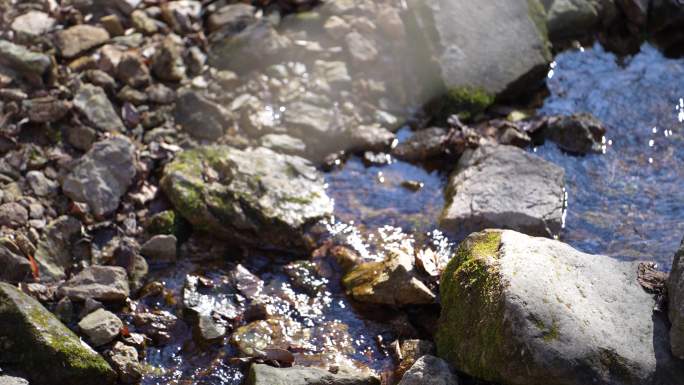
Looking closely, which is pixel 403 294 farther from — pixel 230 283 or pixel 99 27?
pixel 99 27

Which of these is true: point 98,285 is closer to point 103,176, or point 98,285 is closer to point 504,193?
point 103,176

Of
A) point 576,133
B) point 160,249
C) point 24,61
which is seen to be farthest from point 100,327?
point 576,133

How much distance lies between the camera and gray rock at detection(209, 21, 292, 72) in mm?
7621

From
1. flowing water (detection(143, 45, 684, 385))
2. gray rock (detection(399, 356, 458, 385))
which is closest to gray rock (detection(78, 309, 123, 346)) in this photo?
flowing water (detection(143, 45, 684, 385))

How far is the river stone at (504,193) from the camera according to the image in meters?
6.07

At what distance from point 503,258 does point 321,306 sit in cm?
152

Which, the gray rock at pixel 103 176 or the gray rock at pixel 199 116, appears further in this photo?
the gray rock at pixel 199 116

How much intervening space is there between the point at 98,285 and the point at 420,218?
2595 mm

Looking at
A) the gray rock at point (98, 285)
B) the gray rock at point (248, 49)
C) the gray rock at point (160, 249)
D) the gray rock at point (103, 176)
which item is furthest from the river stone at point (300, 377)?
the gray rock at point (248, 49)

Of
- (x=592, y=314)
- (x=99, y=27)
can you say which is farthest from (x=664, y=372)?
(x=99, y=27)

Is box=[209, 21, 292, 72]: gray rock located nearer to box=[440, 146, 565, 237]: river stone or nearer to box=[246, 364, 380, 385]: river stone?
box=[440, 146, 565, 237]: river stone

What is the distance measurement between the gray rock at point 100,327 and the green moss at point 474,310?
2.15 meters

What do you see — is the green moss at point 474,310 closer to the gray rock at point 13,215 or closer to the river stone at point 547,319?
the river stone at point 547,319

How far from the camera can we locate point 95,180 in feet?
20.0
